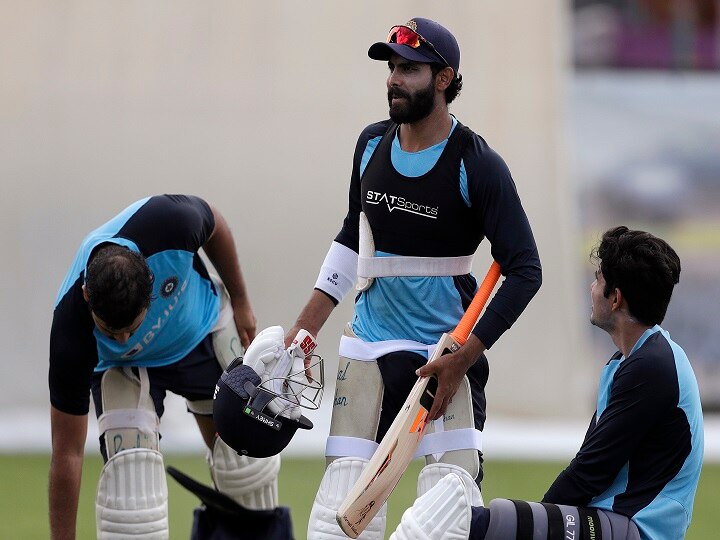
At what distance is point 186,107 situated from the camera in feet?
24.5

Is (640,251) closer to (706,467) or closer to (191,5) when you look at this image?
(706,467)

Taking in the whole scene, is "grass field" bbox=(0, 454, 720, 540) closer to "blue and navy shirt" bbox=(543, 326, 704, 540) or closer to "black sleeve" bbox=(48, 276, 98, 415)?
"black sleeve" bbox=(48, 276, 98, 415)

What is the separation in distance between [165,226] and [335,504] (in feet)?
3.00

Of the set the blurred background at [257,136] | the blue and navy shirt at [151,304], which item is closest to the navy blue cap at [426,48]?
the blue and navy shirt at [151,304]

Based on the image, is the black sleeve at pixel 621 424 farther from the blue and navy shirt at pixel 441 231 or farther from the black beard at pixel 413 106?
the black beard at pixel 413 106

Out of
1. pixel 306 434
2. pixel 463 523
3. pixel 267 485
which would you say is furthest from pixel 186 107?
pixel 463 523

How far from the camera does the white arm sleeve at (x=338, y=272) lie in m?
3.46

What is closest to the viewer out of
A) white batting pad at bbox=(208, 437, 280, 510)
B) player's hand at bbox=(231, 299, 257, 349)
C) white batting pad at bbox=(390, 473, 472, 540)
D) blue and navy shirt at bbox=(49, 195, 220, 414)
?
white batting pad at bbox=(390, 473, 472, 540)

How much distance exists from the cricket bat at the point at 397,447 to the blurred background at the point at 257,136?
13.7 ft

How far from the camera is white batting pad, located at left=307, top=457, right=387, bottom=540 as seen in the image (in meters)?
3.10

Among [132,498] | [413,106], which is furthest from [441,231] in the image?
[132,498]

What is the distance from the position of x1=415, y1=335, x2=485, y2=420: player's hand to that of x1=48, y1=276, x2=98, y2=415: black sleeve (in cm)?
88

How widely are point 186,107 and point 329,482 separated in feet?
15.3

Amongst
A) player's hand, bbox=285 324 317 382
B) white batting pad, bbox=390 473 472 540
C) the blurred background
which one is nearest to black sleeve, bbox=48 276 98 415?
player's hand, bbox=285 324 317 382
